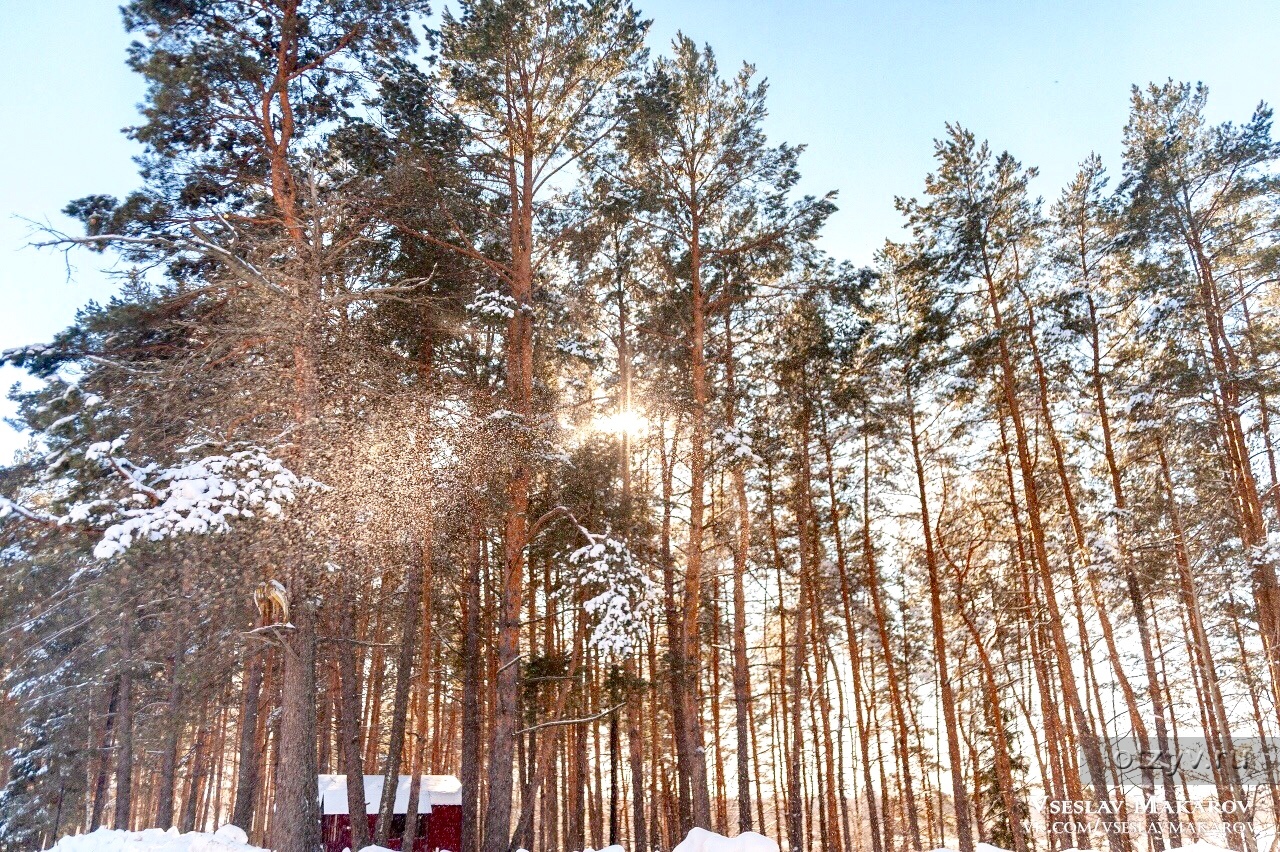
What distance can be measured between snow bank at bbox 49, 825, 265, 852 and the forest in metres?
0.76

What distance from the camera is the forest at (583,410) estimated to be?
9.62 metres

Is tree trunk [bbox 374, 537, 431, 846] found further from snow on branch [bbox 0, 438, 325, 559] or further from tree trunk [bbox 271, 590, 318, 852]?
snow on branch [bbox 0, 438, 325, 559]

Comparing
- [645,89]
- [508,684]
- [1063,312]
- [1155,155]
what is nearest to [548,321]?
[645,89]

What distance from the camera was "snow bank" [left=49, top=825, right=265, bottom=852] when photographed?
7.62m

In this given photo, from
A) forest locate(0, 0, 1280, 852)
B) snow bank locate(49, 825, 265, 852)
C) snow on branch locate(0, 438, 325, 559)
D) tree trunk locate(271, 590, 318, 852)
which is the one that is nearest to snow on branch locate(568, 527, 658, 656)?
forest locate(0, 0, 1280, 852)

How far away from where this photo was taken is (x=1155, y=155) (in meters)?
13.6

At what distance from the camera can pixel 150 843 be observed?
804 centimetres

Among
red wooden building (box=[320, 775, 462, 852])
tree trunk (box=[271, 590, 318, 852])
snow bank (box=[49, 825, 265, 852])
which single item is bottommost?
red wooden building (box=[320, 775, 462, 852])

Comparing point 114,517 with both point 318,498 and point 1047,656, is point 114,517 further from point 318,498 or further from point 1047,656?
point 1047,656

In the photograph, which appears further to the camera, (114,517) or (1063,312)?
(1063,312)

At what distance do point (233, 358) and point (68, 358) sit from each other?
5.92 ft

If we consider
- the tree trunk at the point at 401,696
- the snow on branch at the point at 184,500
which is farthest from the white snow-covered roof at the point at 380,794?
the snow on branch at the point at 184,500

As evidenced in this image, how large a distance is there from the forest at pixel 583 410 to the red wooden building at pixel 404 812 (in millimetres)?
3735

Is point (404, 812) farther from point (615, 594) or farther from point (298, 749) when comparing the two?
point (615, 594)
